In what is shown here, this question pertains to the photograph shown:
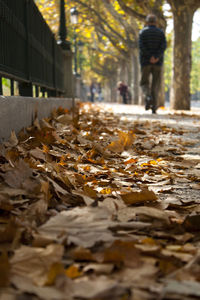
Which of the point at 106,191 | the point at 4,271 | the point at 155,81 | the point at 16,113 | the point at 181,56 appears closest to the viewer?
the point at 4,271

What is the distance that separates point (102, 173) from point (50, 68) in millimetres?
6053

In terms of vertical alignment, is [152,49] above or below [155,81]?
above

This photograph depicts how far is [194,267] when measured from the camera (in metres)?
1.31

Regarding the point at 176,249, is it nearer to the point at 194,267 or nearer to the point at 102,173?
the point at 194,267

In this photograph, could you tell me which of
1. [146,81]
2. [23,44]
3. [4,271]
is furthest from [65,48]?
[4,271]

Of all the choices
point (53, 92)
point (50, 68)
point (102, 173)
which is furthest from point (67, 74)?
point (102, 173)

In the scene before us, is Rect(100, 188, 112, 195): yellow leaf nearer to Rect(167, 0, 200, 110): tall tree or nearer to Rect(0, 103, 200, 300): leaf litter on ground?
Rect(0, 103, 200, 300): leaf litter on ground

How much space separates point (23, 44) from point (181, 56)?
10.1 m

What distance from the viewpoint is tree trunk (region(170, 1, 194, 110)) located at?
13609 millimetres

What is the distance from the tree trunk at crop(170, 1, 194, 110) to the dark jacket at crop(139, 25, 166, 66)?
11.9 feet

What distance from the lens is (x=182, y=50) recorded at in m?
14.1

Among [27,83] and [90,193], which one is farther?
[27,83]

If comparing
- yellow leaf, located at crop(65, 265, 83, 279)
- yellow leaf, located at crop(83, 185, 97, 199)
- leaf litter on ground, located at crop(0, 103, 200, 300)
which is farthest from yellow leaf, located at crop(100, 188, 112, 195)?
yellow leaf, located at crop(65, 265, 83, 279)

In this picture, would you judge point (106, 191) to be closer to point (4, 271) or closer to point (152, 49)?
point (4, 271)
